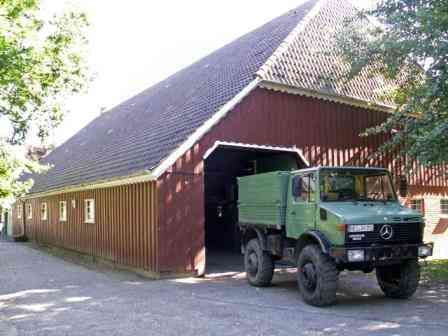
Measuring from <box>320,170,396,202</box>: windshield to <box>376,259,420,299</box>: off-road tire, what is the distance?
4.46 ft

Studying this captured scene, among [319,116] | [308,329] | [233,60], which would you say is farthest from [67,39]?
[308,329]

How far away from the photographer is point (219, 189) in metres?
21.5

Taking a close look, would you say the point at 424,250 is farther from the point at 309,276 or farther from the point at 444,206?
the point at 444,206

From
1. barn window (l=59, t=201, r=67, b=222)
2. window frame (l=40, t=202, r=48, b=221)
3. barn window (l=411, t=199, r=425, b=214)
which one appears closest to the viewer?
barn window (l=411, t=199, r=425, b=214)

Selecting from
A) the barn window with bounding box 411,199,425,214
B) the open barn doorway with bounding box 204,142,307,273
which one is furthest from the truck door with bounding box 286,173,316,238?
A: the barn window with bounding box 411,199,425,214

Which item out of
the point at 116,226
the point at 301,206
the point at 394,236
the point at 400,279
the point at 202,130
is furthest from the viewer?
the point at 116,226

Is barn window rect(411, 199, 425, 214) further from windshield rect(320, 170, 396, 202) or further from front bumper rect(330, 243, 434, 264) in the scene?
front bumper rect(330, 243, 434, 264)

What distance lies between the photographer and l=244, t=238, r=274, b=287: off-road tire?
10.9 meters

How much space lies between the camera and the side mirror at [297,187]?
31.9 ft

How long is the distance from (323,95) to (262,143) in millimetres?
2969

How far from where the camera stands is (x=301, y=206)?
9625 mm

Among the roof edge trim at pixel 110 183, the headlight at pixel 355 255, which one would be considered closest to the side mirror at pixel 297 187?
the headlight at pixel 355 255

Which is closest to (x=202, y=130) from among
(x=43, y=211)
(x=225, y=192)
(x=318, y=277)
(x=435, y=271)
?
(x=318, y=277)

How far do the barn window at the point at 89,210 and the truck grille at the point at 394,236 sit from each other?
1133cm
